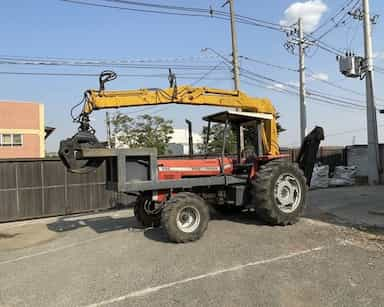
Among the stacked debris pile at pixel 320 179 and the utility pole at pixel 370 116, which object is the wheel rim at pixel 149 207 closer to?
the stacked debris pile at pixel 320 179

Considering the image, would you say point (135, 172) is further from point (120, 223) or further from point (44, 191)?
point (44, 191)

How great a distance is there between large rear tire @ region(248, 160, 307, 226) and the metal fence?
25.0 ft

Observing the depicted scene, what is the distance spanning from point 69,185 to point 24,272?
795 cm

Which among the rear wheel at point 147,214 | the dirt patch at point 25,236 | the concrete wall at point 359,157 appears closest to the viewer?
the dirt patch at point 25,236

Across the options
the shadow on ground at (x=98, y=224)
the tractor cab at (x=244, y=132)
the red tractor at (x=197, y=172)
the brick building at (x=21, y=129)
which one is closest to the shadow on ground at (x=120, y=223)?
the shadow on ground at (x=98, y=224)

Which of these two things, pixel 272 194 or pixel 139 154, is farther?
pixel 272 194

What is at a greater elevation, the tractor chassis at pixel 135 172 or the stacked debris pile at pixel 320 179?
the tractor chassis at pixel 135 172

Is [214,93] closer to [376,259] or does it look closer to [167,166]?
[167,166]

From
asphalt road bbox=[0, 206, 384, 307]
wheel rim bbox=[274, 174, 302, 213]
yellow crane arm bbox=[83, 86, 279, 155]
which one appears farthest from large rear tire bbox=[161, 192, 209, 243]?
yellow crane arm bbox=[83, 86, 279, 155]

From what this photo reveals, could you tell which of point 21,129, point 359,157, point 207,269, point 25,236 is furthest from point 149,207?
point 21,129

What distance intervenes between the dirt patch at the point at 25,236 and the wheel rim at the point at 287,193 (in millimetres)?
5512

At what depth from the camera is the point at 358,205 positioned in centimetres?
1127

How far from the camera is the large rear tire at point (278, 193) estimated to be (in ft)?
26.6

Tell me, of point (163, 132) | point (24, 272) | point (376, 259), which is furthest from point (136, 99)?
point (163, 132)
